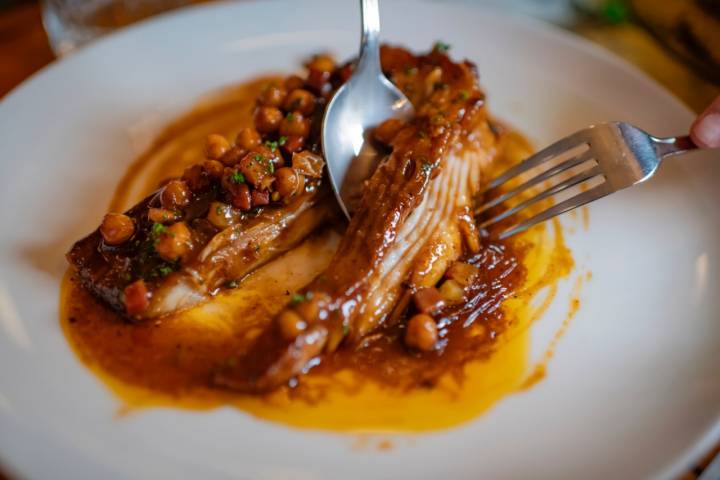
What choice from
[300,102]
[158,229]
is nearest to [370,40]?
[300,102]

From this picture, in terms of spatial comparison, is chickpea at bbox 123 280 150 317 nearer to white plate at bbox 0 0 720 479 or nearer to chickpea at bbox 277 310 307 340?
white plate at bbox 0 0 720 479

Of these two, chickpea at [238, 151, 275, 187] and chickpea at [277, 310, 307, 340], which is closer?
chickpea at [277, 310, 307, 340]

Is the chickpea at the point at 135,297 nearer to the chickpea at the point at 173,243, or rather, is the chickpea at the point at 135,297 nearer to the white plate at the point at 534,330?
the chickpea at the point at 173,243

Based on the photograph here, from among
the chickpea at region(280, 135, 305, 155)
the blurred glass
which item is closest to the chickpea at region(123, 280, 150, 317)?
the chickpea at region(280, 135, 305, 155)

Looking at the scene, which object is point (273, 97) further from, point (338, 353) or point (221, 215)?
point (338, 353)

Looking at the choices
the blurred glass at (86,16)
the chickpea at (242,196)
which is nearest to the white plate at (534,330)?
the blurred glass at (86,16)
